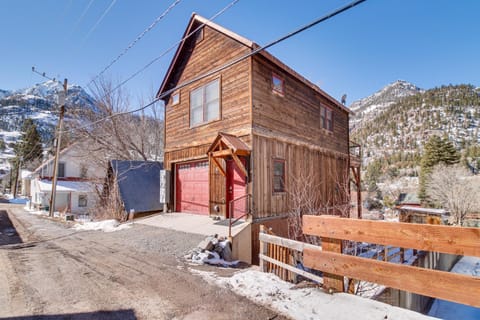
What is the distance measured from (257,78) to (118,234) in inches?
309

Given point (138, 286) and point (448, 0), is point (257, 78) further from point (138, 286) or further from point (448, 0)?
point (138, 286)

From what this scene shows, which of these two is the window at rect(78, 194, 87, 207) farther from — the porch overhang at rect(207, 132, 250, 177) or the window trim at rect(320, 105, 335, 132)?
the window trim at rect(320, 105, 335, 132)

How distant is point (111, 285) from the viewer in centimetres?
423

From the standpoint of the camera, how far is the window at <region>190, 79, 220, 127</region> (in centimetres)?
1097

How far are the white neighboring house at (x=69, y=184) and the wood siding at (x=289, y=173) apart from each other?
21.1 m

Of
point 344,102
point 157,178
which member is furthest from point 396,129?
point 157,178

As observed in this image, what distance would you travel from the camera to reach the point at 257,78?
969 cm

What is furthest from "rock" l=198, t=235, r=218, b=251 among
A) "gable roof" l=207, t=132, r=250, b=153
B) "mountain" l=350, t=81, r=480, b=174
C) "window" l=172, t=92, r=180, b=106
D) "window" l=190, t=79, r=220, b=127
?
"mountain" l=350, t=81, r=480, b=174

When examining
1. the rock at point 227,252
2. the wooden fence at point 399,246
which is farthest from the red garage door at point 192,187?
the wooden fence at point 399,246

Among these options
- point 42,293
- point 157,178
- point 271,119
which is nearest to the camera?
point 42,293

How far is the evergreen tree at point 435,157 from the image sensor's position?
36.3 metres

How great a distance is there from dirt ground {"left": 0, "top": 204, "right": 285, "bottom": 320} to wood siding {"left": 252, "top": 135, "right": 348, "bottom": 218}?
3070mm

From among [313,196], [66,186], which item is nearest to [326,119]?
[313,196]

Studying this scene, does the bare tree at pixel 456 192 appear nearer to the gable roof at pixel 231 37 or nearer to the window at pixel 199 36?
the gable roof at pixel 231 37
